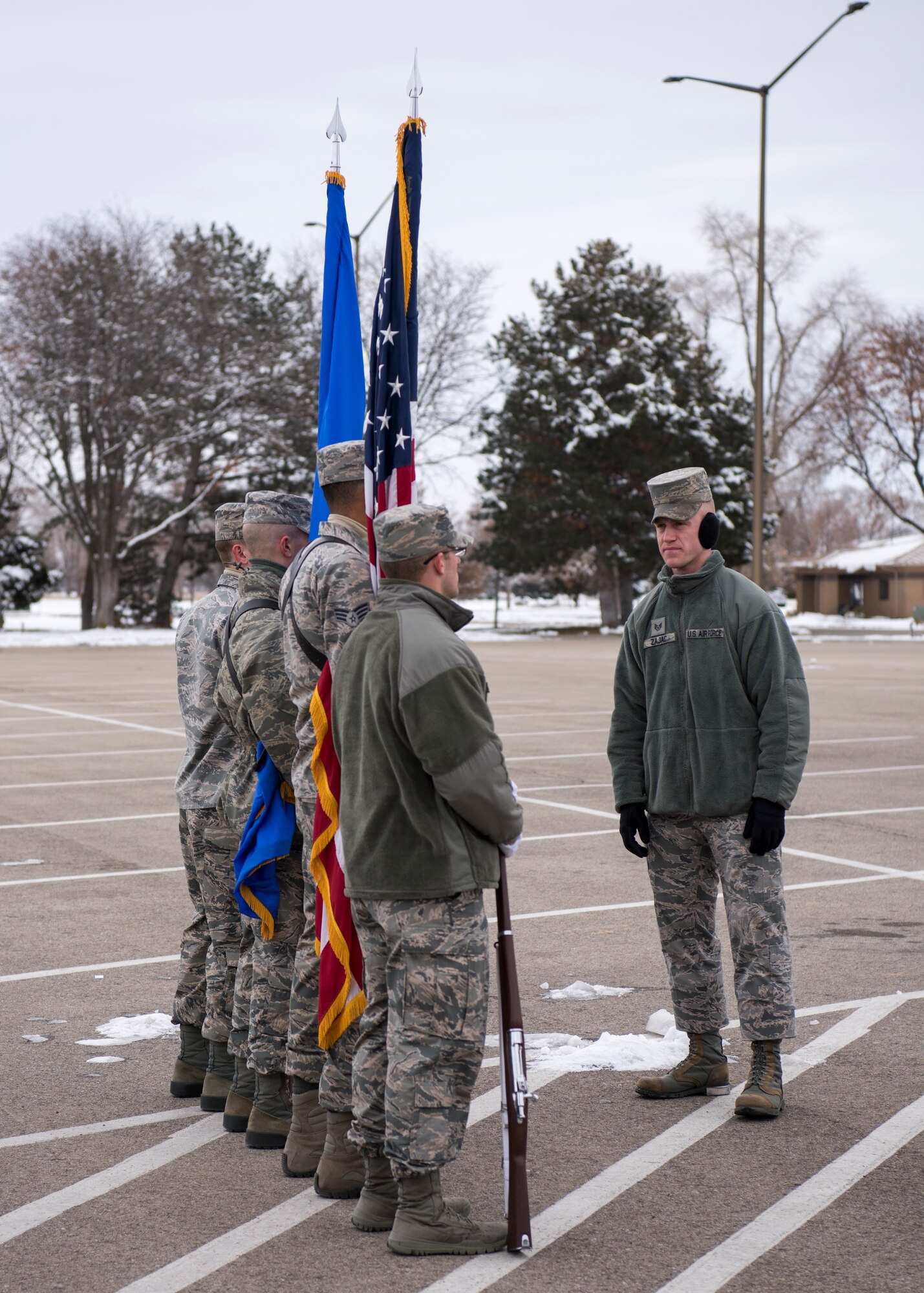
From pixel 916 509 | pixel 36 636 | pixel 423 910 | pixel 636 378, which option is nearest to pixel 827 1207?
pixel 423 910

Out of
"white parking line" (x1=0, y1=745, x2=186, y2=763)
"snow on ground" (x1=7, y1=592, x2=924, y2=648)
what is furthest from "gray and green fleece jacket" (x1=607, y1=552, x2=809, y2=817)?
"snow on ground" (x1=7, y1=592, x2=924, y2=648)

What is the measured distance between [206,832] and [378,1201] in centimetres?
147

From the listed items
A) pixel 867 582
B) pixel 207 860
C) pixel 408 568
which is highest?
pixel 867 582

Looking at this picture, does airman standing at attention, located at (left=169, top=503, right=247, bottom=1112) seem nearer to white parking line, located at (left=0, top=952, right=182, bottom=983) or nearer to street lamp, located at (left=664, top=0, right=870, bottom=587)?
white parking line, located at (left=0, top=952, right=182, bottom=983)

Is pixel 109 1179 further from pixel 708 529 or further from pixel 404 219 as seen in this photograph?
pixel 404 219

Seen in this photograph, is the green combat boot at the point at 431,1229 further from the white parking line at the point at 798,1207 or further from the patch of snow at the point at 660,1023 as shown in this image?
the patch of snow at the point at 660,1023

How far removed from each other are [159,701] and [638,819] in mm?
16849

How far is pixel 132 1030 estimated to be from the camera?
18.2ft

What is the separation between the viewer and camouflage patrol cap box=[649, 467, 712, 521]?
4910 millimetres

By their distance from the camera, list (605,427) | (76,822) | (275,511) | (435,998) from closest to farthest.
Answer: (435,998), (275,511), (76,822), (605,427)

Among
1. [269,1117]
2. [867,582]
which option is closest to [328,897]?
[269,1117]

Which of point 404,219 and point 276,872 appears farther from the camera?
point 404,219

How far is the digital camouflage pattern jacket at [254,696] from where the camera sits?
436 centimetres

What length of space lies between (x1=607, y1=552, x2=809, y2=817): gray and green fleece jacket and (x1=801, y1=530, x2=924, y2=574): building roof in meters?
70.6
